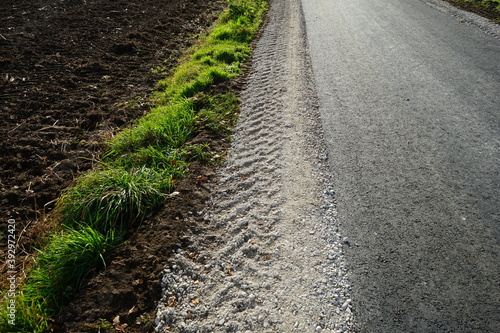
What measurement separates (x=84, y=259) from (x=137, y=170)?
1289mm

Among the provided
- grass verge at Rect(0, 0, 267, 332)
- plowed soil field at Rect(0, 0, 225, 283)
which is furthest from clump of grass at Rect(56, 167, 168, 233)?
plowed soil field at Rect(0, 0, 225, 283)

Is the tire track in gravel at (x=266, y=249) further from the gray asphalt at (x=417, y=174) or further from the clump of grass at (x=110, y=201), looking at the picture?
the clump of grass at (x=110, y=201)

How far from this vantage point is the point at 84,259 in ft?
9.34

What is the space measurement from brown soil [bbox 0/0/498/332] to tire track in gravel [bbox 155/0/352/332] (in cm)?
24

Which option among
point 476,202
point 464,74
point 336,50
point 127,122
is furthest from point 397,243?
point 336,50

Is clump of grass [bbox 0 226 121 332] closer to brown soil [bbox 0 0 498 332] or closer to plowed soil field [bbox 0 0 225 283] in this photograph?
brown soil [bbox 0 0 498 332]

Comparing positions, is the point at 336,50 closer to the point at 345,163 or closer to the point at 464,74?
the point at 464,74

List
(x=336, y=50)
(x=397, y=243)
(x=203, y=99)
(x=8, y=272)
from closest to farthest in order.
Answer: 1. (x=8, y=272)
2. (x=397, y=243)
3. (x=203, y=99)
4. (x=336, y=50)

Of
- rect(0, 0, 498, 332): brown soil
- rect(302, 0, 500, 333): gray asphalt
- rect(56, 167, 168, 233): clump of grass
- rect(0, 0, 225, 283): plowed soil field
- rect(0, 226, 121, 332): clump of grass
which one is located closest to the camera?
rect(0, 226, 121, 332): clump of grass

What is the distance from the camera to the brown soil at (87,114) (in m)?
2.67

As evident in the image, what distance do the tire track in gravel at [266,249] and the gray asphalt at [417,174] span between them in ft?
0.78

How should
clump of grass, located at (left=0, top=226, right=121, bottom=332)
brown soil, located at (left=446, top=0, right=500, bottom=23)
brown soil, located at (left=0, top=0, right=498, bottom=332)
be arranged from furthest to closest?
brown soil, located at (left=446, top=0, right=500, bottom=23) < brown soil, located at (left=0, top=0, right=498, bottom=332) < clump of grass, located at (left=0, top=226, right=121, bottom=332)

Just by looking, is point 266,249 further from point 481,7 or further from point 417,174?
point 481,7

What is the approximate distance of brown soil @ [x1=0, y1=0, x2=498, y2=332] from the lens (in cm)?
267
